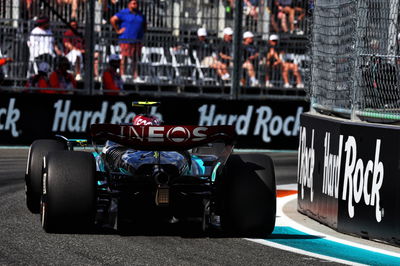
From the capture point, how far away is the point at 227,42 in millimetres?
19594

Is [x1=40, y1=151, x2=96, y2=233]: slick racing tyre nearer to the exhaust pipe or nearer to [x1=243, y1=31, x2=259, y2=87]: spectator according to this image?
the exhaust pipe

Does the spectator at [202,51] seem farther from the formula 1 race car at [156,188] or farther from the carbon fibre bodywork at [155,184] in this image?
the formula 1 race car at [156,188]

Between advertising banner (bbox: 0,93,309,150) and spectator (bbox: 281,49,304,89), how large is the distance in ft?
1.73

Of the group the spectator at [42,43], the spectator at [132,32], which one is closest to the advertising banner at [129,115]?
the spectator at [42,43]

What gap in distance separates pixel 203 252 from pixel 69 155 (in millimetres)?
1587

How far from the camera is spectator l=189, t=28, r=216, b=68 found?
1934 cm

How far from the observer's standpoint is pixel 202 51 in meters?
19.4

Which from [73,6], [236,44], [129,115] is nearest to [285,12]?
[236,44]

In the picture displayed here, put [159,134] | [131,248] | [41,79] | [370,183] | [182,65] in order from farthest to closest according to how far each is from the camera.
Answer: [182,65] → [41,79] → [370,183] → [159,134] → [131,248]

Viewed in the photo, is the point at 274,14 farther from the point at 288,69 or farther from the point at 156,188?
the point at 156,188

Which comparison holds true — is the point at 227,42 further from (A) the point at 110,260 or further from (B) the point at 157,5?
(A) the point at 110,260

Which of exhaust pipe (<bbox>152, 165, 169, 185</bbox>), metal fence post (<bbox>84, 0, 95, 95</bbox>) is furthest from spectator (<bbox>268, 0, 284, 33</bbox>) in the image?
exhaust pipe (<bbox>152, 165, 169, 185</bbox>)

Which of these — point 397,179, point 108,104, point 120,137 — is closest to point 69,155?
point 120,137

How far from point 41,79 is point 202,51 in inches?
117
